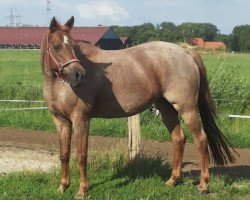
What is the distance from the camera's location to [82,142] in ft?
16.6

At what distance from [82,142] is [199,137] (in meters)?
1.55

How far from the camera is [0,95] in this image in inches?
524

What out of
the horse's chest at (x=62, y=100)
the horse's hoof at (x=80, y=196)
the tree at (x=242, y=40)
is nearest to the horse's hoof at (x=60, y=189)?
the horse's hoof at (x=80, y=196)

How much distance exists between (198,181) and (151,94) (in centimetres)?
151

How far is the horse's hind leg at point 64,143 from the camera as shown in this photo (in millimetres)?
5223

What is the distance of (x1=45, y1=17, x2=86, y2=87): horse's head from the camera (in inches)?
182

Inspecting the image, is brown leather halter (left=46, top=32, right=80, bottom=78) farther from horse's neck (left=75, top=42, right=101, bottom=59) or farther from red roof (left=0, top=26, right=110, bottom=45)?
red roof (left=0, top=26, right=110, bottom=45)

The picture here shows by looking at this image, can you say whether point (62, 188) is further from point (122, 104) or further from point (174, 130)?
point (174, 130)

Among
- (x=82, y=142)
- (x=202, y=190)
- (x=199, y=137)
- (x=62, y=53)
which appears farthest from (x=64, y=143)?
(x=202, y=190)

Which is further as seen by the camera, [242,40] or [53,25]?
[242,40]

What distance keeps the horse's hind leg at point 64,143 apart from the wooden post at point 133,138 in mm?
1307

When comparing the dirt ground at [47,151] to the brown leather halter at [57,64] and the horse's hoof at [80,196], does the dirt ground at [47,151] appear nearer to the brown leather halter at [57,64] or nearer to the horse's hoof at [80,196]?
the horse's hoof at [80,196]

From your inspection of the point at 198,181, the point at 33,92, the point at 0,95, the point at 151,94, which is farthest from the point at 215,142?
the point at 0,95

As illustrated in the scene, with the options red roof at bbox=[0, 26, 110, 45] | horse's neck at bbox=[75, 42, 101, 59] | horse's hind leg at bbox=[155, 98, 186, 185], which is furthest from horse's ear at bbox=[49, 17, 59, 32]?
red roof at bbox=[0, 26, 110, 45]
